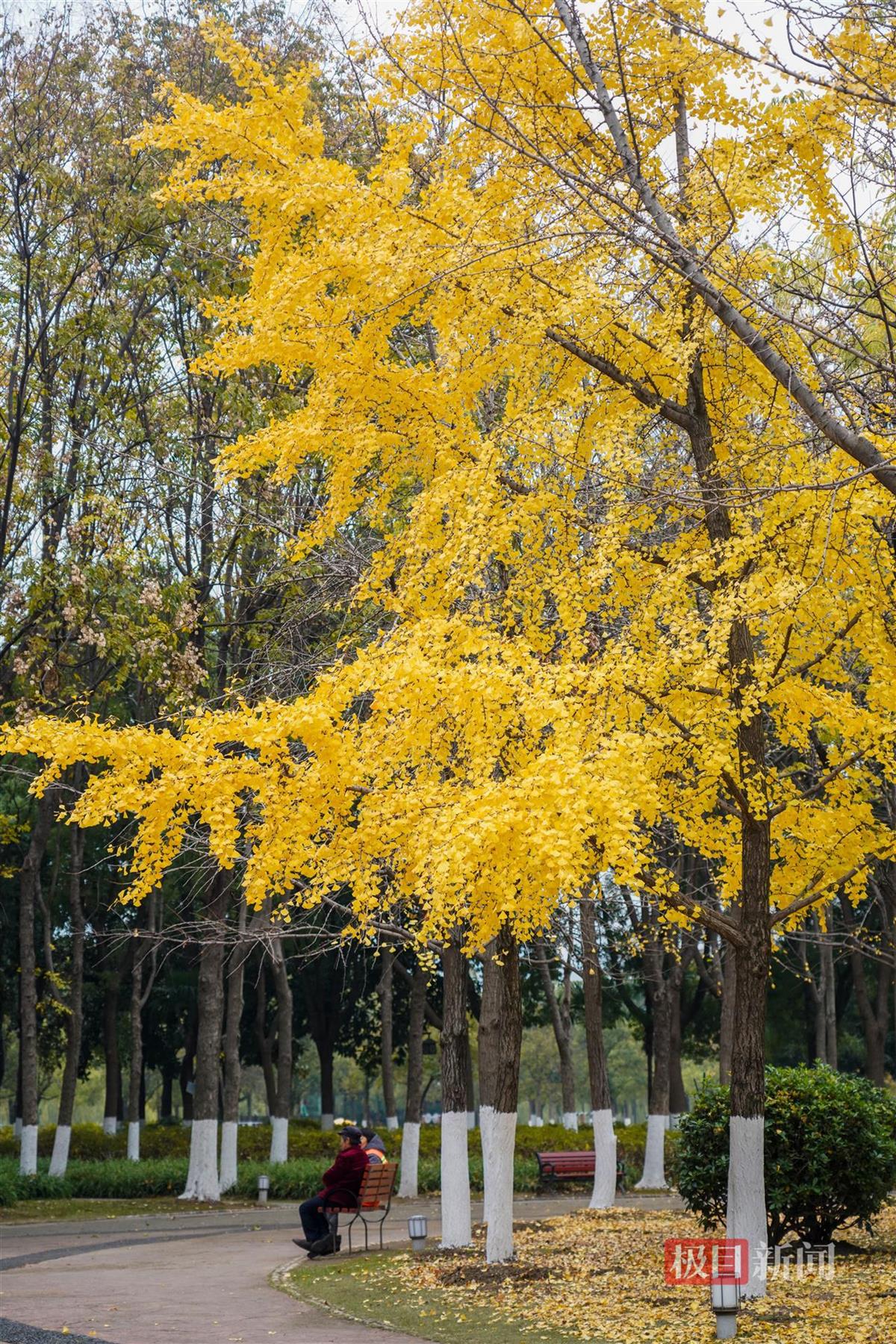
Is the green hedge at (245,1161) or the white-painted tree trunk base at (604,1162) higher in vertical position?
the white-painted tree trunk base at (604,1162)

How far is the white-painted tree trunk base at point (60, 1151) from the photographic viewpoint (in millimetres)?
21844

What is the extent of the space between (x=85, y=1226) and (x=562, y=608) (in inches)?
488

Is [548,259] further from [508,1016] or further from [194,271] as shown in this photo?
[194,271]

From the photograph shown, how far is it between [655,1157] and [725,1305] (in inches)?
631

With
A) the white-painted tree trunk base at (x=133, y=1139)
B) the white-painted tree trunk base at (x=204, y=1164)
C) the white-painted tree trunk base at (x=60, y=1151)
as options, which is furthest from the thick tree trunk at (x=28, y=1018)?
the white-painted tree trunk base at (x=133, y=1139)

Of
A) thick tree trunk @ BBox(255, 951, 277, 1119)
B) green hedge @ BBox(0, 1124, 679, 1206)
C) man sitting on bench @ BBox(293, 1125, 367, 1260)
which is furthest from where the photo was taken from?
thick tree trunk @ BBox(255, 951, 277, 1119)

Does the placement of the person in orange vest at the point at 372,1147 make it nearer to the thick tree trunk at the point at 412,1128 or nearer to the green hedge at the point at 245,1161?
the green hedge at the point at 245,1161

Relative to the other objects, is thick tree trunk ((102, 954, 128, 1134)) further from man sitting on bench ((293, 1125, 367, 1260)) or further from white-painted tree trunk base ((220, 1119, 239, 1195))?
man sitting on bench ((293, 1125, 367, 1260))

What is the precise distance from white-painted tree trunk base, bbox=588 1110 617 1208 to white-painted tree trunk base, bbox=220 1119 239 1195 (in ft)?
21.3

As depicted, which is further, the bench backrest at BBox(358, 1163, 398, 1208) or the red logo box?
the bench backrest at BBox(358, 1163, 398, 1208)

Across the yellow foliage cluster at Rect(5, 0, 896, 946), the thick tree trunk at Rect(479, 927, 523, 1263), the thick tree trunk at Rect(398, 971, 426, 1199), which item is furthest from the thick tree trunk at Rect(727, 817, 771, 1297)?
the thick tree trunk at Rect(398, 971, 426, 1199)

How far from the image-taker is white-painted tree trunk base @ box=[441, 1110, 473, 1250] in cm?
1232

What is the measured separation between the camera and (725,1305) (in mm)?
7426

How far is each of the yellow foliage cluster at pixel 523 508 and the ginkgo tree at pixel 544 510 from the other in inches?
1.4
